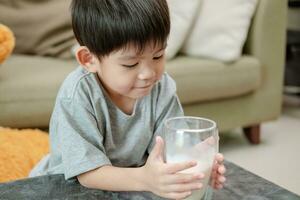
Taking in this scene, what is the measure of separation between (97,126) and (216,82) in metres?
1.07

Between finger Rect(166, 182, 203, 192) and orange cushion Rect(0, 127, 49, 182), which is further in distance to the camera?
orange cushion Rect(0, 127, 49, 182)

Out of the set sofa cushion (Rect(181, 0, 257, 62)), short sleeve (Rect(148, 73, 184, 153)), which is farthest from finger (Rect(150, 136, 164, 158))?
sofa cushion (Rect(181, 0, 257, 62))

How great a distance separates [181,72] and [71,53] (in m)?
0.49

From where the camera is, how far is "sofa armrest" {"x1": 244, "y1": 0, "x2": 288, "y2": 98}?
1.99 meters

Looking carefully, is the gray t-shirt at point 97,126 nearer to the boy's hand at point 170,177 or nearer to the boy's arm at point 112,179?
the boy's arm at point 112,179

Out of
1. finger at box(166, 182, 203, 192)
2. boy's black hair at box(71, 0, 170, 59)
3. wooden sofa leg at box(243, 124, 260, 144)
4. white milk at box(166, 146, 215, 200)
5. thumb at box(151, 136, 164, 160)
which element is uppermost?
boy's black hair at box(71, 0, 170, 59)

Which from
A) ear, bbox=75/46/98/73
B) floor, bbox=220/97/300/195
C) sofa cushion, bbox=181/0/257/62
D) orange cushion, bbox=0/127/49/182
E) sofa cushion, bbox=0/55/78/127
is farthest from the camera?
sofa cushion, bbox=181/0/257/62

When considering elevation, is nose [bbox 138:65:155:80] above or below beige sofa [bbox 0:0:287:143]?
above

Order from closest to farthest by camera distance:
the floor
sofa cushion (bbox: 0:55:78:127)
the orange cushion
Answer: the orange cushion
sofa cushion (bbox: 0:55:78:127)
the floor

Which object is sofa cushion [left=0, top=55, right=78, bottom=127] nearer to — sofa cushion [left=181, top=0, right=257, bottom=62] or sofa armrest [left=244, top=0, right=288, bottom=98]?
sofa cushion [left=181, top=0, right=257, bottom=62]

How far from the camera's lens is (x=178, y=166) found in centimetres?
69

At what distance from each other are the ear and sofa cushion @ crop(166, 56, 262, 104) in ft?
2.92

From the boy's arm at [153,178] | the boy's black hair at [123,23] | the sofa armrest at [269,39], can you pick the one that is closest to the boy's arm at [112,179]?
the boy's arm at [153,178]

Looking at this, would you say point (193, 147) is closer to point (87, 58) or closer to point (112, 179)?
point (112, 179)
